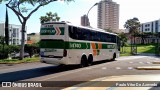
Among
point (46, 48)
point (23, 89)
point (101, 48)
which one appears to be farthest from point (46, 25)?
point (23, 89)

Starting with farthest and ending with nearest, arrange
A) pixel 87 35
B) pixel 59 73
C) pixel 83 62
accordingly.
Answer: pixel 87 35 < pixel 83 62 < pixel 59 73

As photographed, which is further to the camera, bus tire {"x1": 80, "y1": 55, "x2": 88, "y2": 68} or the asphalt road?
bus tire {"x1": 80, "y1": 55, "x2": 88, "y2": 68}

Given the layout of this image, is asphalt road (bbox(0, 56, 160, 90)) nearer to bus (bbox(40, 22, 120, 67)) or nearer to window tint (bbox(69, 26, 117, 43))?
bus (bbox(40, 22, 120, 67))

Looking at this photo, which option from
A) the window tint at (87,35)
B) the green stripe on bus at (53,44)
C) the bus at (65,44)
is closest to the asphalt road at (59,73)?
the bus at (65,44)

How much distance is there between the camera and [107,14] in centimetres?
13850

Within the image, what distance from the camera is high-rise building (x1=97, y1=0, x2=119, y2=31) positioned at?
13488 centimetres

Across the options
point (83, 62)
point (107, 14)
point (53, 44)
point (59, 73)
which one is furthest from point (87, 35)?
point (107, 14)

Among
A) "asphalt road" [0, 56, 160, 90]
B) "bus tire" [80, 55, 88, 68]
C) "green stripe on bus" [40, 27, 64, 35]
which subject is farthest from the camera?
"bus tire" [80, 55, 88, 68]

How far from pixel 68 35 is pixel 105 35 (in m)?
9.37

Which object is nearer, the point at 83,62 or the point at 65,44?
the point at 65,44

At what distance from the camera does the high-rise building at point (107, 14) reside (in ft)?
Answer: 443

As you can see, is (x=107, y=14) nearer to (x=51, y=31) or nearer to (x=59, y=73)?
(x=51, y=31)

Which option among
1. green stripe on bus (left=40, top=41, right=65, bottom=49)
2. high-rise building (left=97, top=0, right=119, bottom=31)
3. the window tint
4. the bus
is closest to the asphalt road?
the bus

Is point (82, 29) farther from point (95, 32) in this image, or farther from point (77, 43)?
point (95, 32)
